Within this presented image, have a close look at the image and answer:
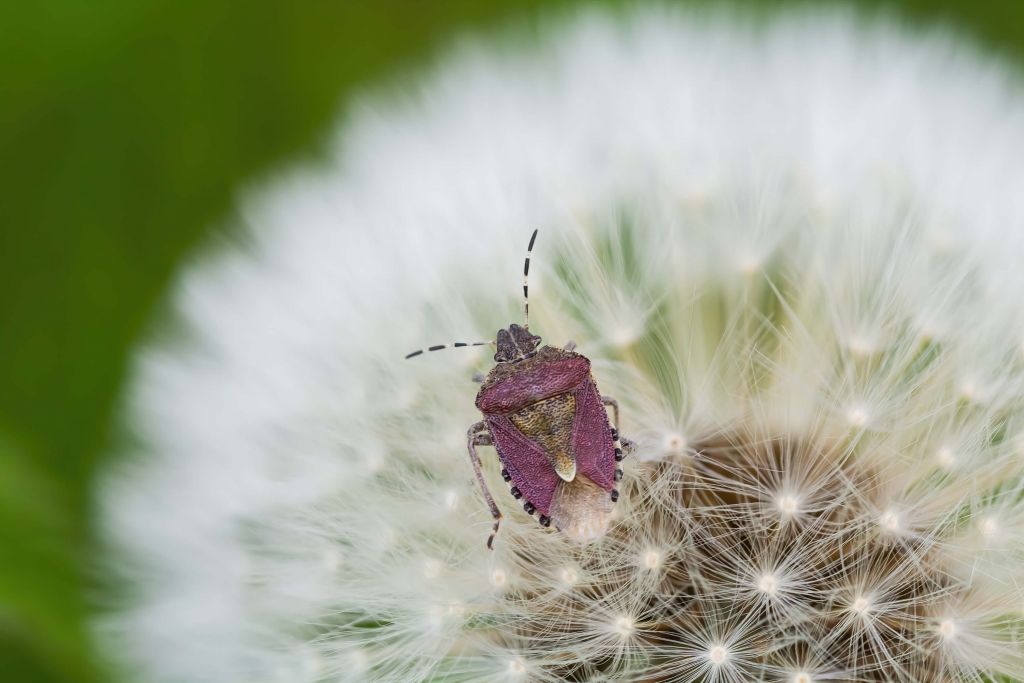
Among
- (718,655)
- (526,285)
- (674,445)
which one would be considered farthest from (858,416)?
(526,285)

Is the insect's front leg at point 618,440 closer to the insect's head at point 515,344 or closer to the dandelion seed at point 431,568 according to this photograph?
the insect's head at point 515,344

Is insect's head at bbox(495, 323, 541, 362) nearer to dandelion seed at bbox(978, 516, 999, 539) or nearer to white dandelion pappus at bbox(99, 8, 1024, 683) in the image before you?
white dandelion pappus at bbox(99, 8, 1024, 683)

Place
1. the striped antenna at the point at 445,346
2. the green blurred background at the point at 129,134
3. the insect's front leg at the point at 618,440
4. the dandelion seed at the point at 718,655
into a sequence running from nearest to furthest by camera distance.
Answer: the dandelion seed at the point at 718,655, the insect's front leg at the point at 618,440, the striped antenna at the point at 445,346, the green blurred background at the point at 129,134

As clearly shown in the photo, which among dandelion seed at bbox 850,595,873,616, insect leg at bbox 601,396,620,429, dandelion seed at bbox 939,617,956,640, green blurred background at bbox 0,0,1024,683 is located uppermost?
green blurred background at bbox 0,0,1024,683

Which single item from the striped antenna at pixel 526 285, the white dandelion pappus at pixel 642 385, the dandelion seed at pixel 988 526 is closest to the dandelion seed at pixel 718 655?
the white dandelion pappus at pixel 642 385

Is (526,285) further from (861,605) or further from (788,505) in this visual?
(861,605)

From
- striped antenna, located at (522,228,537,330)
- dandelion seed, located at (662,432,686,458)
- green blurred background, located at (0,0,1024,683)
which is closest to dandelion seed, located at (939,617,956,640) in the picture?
dandelion seed, located at (662,432,686,458)

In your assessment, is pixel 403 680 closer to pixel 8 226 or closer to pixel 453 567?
pixel 453 567

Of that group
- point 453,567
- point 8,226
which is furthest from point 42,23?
point 453,567
